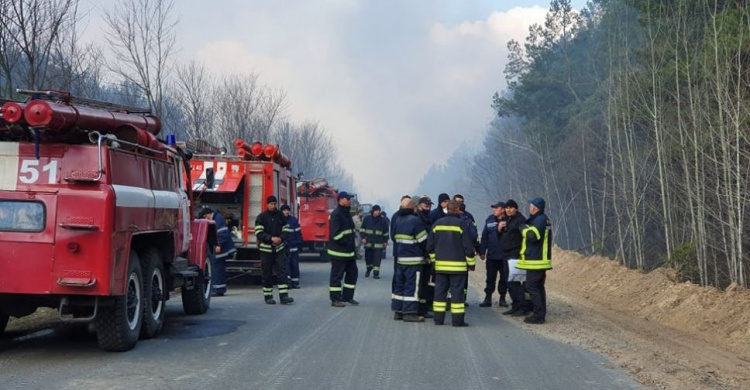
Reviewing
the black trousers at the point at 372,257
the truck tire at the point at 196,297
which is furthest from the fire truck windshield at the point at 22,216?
the black trousers at the point at 372,257

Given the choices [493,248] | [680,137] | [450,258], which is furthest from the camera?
[680,137]

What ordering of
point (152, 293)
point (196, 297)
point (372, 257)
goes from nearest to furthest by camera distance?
point (152, 293), point (196, 297), point (372, 257)

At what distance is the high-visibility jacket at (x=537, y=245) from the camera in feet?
40.3

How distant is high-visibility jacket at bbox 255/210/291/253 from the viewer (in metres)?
14.6

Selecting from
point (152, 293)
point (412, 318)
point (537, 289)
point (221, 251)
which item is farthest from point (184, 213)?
point (537, 289)

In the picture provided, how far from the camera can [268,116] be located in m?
45.7

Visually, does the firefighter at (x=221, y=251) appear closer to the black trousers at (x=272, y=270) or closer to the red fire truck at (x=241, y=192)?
the red fire truck at (x=241, y=192)

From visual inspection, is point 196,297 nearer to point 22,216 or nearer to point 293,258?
point 22,216

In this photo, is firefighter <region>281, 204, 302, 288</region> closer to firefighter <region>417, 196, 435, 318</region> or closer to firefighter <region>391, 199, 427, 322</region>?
firefighter <region>417, 196, 435, 318</region>

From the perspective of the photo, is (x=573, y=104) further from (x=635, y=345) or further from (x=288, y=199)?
(x=635, y=345)

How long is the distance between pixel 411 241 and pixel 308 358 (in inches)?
166

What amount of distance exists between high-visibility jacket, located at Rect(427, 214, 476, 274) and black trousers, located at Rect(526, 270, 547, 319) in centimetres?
100

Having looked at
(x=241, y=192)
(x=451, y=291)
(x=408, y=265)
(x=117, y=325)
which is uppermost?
(x=241, y=192)

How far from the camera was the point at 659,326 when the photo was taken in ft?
45.9
